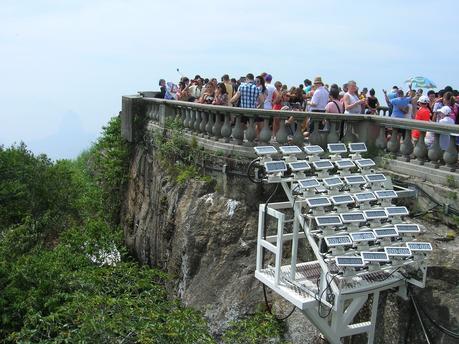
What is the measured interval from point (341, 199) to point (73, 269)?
9.21 meters

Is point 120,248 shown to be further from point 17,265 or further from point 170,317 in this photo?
point 170,317

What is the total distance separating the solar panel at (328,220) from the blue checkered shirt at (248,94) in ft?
16.7

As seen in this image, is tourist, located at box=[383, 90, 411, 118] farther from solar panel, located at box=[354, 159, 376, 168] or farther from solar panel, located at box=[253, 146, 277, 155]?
solar panel, located at box=[253, 146, 277, 155]

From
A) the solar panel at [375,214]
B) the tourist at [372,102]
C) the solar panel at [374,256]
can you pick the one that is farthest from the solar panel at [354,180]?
the tourist at [372,102]

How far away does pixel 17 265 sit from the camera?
1345 centimetres

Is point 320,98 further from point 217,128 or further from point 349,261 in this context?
point 349,261

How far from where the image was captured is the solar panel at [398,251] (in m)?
6.86

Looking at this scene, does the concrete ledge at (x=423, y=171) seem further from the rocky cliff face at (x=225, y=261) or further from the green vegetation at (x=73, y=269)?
the green vegetation at (x=73, y=269)

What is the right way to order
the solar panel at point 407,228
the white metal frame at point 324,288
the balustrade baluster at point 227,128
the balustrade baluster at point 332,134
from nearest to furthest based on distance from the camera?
the white metal frame at point 324,288, the solar panel at point 407,228, the balustrade baluster at point 332,134, the balustrade baluster at point 227,128

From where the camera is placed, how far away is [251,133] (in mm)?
10312


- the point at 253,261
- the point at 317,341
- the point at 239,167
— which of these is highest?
the point at 239,167

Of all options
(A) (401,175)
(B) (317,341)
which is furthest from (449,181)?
(B) (317,341)

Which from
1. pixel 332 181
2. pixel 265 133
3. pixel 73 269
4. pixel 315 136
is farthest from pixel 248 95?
pixel 73 269

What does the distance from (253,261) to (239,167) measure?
1.73 metres
